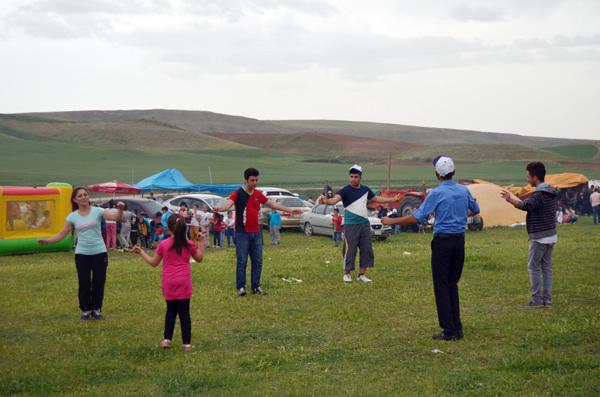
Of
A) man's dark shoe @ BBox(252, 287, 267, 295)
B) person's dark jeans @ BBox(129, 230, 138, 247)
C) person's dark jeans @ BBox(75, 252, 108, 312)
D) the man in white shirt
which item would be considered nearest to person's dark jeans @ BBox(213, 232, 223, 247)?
the man in white shirt

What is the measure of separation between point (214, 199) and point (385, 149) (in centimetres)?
7230

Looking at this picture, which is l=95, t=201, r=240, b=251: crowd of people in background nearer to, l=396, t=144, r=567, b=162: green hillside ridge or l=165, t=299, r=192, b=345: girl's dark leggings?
l=165, t=299, r=192, b=345: girl's dark leggings

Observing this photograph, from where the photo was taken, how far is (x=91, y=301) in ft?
35.0

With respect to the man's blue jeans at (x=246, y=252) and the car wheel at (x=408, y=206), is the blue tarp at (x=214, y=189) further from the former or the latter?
the man's blue jeans at (x=246, y=252)

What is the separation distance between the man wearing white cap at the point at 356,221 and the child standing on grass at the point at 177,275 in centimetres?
458

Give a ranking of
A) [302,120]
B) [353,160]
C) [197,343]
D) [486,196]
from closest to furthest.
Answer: [197,343] → [486,196] → [353,160] → [302,120]

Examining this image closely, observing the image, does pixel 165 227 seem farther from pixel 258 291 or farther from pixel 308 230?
pixel 258 291

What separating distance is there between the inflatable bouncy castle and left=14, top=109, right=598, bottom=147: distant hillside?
11810cm

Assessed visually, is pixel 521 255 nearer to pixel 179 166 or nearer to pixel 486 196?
pixel 486 196

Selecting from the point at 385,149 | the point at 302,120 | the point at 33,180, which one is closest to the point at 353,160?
the point at 385,149

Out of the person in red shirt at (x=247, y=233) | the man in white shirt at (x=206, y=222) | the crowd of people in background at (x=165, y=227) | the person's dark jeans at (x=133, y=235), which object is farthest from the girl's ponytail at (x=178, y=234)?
the person's dark jeans at (x=133, y=235)

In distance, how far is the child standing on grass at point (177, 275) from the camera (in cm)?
872

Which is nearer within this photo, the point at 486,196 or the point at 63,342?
the point at 63,342

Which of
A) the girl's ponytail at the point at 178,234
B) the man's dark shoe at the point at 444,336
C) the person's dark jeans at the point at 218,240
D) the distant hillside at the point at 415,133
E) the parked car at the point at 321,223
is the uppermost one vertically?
the distant hillside at the point at 415,133
